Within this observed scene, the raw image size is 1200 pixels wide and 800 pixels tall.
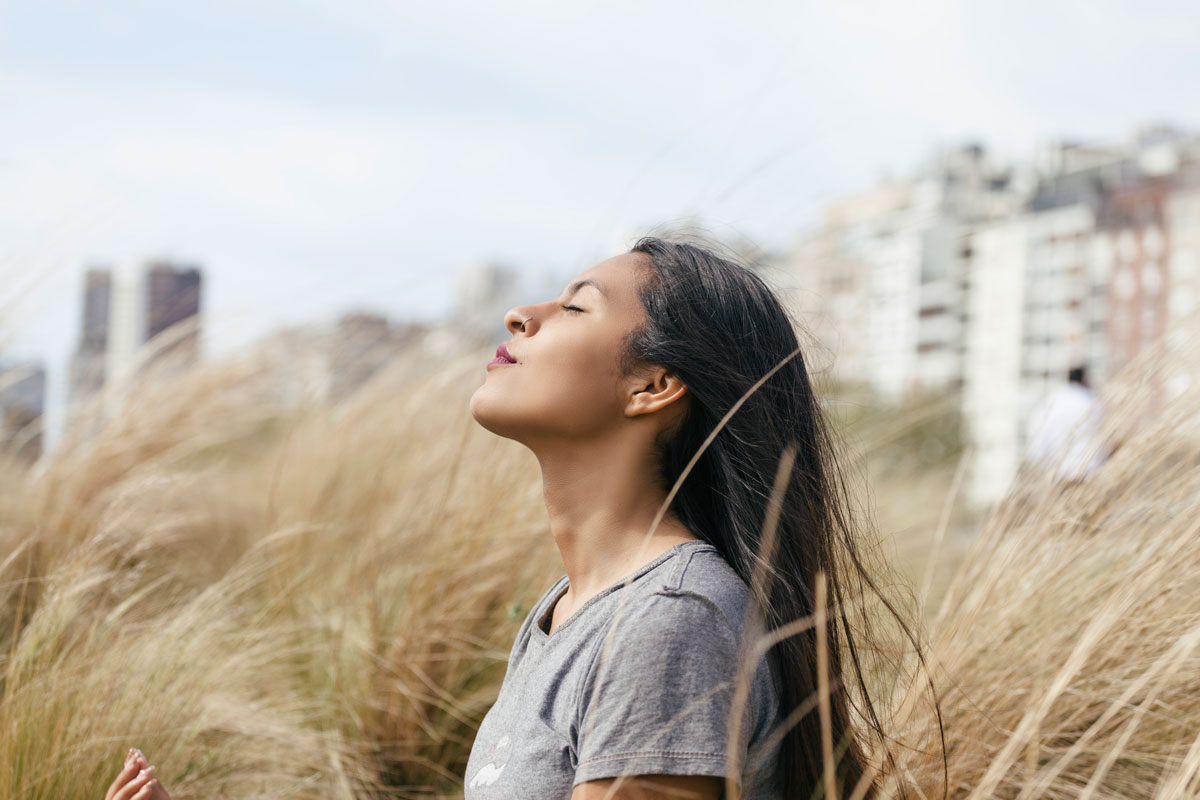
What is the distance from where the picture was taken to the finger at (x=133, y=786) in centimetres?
149

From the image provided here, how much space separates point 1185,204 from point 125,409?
6482cm

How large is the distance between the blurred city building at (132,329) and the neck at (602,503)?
313 cm

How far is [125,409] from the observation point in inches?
154

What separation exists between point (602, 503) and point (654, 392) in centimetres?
18

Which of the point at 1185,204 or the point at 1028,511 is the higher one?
the point at 1028,511

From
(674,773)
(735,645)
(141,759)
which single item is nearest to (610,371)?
(735,645)

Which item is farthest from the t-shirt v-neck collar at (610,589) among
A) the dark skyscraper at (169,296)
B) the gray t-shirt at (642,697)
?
the dark skyscraper at (169,296)

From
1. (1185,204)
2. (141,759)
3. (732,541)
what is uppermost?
(732,541)

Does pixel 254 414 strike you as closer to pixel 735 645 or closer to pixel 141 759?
pixel 141 759

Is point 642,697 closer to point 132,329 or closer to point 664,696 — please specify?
point 664,696

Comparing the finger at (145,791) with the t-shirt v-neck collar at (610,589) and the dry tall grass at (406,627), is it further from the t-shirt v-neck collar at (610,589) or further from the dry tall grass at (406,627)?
the t-shirt v-neck collar at (610,589)

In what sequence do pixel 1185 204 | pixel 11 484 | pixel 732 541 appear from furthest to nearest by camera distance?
pixel 1185 204 → pixel 11 484 → pixel 732 541

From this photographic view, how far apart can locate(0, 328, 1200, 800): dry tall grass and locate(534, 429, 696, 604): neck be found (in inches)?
20.9

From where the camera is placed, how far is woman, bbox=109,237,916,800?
128 cm
